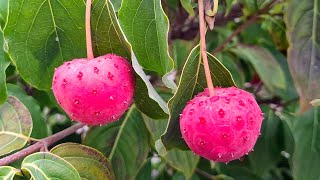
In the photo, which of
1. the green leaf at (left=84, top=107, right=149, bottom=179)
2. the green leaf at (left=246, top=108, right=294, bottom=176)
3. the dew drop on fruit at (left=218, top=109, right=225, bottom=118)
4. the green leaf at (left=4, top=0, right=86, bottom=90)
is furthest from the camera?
the green leaf at (left=246, top=108, right=294, bottom=176)

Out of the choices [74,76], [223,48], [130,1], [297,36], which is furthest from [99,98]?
[223,48]

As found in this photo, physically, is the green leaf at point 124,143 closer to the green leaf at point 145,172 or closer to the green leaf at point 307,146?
the green leaf at point 145,172

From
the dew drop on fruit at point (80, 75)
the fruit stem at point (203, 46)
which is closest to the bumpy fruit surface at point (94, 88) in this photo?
the dew drop on fruit at point (80, 75)

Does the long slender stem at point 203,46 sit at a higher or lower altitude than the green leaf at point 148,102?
higher

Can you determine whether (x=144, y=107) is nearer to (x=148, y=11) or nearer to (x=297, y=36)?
(x=148, y=11)

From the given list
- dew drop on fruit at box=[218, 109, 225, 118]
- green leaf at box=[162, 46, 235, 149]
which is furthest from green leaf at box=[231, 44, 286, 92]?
dew drop on fruit at box=[218, 109, 225, 118]

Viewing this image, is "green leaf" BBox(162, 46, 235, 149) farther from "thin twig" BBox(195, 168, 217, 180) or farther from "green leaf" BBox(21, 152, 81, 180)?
"thin twig" BBox(195, 168, 217, 180)

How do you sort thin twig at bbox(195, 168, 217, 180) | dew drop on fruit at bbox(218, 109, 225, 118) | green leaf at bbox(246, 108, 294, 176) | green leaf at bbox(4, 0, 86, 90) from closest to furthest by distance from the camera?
dew drop on fruit at bbox(218, 109, 225, 118), green leaf at bbox(4, 0, 86, 90), green leaf at bbox(246, 108, 294, 176), thin twig at bbox(195, 168, 217, 180)
